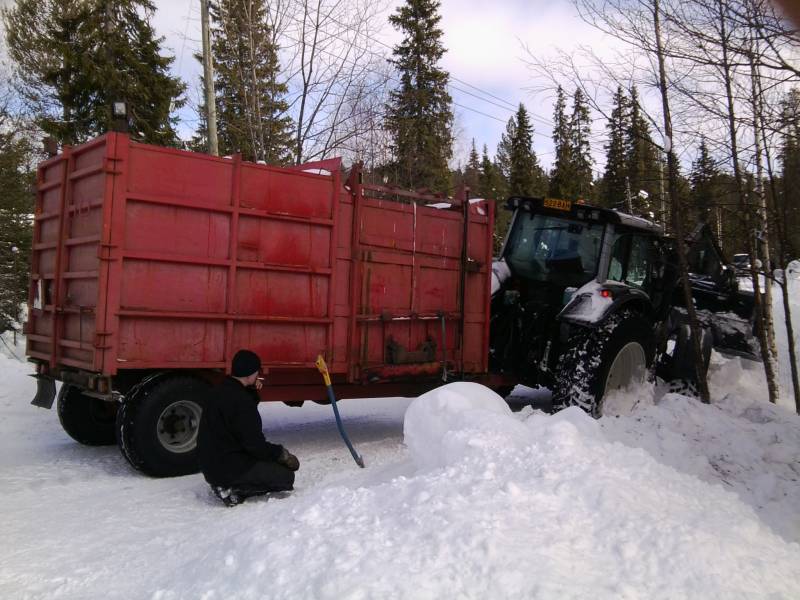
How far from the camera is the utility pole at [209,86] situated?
38.8ft

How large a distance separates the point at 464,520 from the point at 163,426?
10.5 feet

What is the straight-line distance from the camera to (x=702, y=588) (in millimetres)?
2926

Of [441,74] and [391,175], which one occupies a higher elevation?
[441,74]

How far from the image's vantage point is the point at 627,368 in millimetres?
7680

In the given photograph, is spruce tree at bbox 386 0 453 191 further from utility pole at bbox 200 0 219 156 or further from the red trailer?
the red trailer

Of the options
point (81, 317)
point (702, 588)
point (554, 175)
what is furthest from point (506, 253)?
point (554, 175)

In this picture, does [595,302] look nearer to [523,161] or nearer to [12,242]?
[12,242]

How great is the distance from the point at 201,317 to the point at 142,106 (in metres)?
14.4

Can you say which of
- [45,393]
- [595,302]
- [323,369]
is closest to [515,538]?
[323,369]

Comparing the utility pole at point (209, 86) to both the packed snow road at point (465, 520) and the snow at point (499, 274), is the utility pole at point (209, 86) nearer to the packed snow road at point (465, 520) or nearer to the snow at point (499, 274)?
the snow at point (499, 274)

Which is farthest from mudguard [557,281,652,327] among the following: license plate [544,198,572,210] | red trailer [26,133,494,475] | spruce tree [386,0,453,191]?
spruce tree [386,0,453,191]

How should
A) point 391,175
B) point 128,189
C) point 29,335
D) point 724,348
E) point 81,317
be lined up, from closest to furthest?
1. point 128,189
2. point 81,317
3. point 29,335
4. point 724,348
5. point 391,175

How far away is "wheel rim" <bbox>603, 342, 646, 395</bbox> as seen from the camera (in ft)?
24.6

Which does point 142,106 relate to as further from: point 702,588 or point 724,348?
point 702,588
